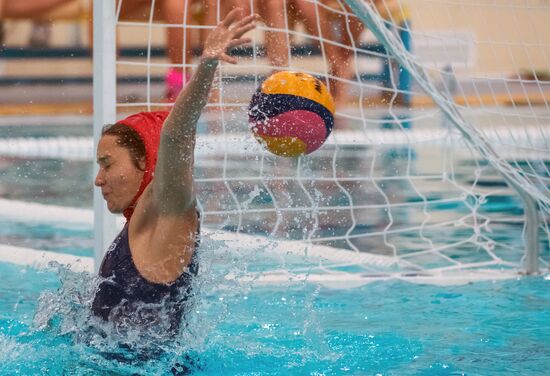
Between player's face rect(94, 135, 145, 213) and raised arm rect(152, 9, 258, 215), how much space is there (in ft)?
0.39

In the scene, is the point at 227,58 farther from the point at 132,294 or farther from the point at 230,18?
the point at 132,294

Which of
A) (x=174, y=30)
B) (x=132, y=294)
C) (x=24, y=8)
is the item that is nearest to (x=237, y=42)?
(x=132, y=294)

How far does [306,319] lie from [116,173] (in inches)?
50.4

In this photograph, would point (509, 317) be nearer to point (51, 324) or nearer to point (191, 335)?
point (191, 335)

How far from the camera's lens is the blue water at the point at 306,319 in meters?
2.50

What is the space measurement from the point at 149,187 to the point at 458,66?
33.6 ft

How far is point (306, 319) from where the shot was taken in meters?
3.42

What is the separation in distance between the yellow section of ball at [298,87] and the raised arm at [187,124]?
985 mm

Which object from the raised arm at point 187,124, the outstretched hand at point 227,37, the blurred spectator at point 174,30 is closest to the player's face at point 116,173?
the raised arm at point 187,124

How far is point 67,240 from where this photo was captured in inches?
193

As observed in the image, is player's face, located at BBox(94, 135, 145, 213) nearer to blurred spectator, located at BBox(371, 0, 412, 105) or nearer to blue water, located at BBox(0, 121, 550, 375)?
blue water, located at BBox(0, 121, 550, 375)

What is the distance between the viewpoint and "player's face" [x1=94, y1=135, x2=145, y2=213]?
2.32 metres

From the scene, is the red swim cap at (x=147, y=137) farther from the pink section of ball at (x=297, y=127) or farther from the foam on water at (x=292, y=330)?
the pink section of ball at (x=297, y=127)

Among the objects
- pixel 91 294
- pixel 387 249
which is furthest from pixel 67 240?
pixel 91 294
